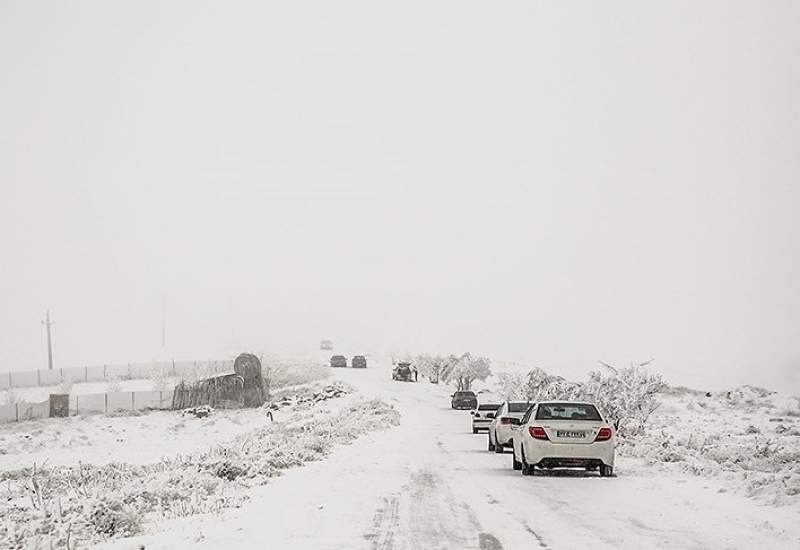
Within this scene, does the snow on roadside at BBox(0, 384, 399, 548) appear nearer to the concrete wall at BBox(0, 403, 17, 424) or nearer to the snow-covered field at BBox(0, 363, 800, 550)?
the snow-covered field at BBox(0, 363, 800, 550)

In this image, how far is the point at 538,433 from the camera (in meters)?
19.2

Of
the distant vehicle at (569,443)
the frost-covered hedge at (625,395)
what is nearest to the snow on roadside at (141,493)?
the distant vehicle at (569,443)

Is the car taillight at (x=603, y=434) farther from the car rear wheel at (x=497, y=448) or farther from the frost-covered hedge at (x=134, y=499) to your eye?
the car rear wheel at (x=497, y=448)

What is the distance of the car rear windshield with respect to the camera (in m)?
19.7

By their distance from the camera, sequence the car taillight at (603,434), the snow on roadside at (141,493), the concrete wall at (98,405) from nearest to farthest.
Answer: the snow on roadside at (141,493)
the car taillight at (603,434)
the concrete wall at (98,405)

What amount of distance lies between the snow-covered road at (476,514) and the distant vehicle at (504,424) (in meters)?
Answer: 3.86

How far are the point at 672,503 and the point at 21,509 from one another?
1056cm

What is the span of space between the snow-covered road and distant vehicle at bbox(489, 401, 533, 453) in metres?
3.86

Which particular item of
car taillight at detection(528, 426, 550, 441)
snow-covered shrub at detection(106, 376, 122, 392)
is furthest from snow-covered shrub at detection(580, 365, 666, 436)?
snow-covered shrub at detection(106, 376, 122, 392)

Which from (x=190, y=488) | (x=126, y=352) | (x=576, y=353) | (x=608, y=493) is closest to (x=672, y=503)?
A: (x=608, y=493)

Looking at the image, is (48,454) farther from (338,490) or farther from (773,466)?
(773,466)

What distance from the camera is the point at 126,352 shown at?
17288cm

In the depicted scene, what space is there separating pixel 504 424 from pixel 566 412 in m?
6.39

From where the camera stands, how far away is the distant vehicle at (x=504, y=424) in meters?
26.0
